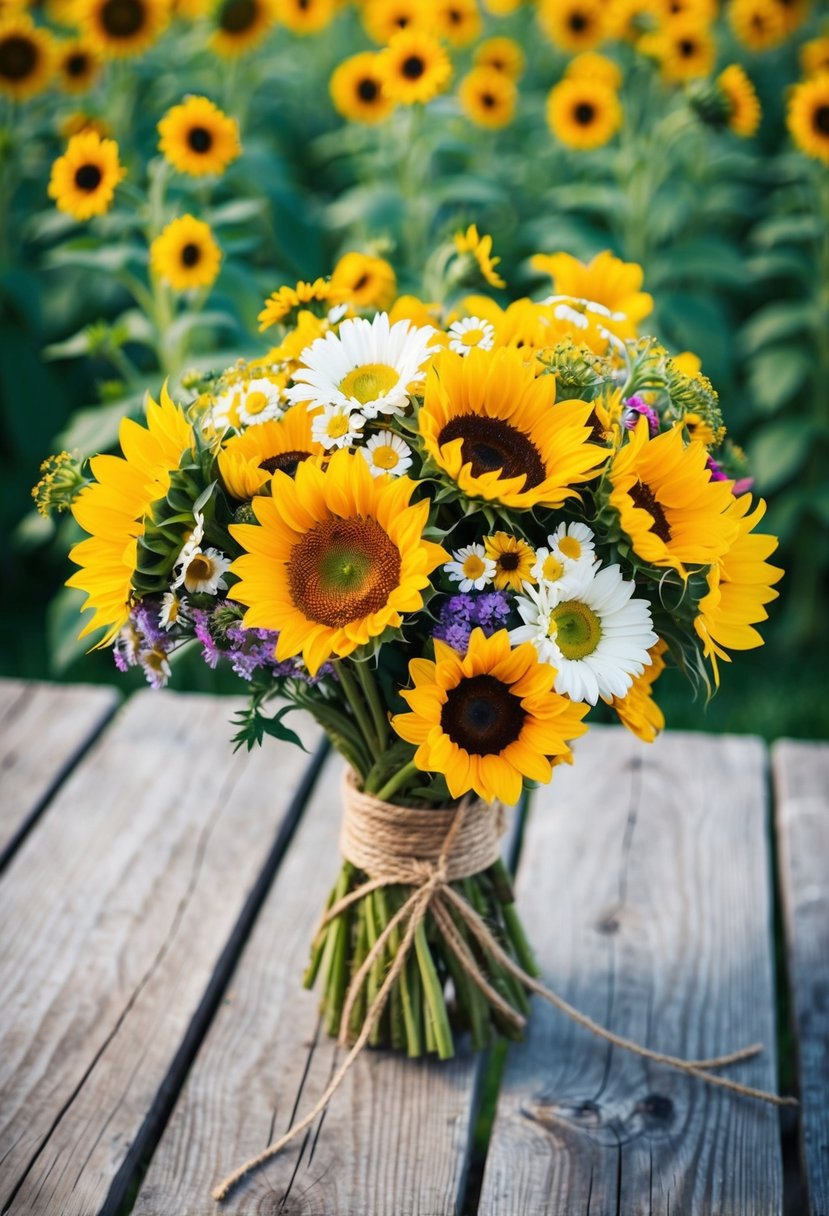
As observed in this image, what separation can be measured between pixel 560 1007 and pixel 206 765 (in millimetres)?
628

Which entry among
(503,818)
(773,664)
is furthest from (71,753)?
(773,664)

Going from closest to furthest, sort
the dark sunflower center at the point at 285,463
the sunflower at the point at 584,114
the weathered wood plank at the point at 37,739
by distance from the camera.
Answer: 1. the dark sunflower center at the point at 285,463
2. the weathered wood plank at the point at 37,739
3. the sunflower at the point at 584,114

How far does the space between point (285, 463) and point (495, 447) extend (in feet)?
0.55

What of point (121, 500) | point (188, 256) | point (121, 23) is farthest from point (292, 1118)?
point (121, 23)

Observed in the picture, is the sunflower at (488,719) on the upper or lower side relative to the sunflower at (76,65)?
lower

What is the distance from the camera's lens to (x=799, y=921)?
1.46 m

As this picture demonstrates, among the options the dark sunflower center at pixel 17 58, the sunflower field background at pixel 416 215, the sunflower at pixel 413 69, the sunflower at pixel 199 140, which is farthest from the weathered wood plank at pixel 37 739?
the dark sunflower center at pixel 17 58

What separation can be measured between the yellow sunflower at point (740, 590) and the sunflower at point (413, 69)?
1.57 metres

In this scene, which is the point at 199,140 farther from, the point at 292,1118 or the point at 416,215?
the point at 292,1118

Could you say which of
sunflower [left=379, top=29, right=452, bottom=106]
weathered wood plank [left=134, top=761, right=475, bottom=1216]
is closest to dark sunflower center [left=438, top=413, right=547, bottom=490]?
weathered wood plank [left=134, top=761, right=475, bottom=1216]

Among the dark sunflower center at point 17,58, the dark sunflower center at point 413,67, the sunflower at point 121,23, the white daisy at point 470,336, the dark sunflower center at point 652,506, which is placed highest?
the sunflower at point 121,23

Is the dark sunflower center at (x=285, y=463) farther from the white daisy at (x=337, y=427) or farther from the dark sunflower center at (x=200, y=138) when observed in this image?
the dark sunflower center at (x=200, y=138)

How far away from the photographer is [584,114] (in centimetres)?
263

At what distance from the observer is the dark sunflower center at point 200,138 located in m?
2.04
